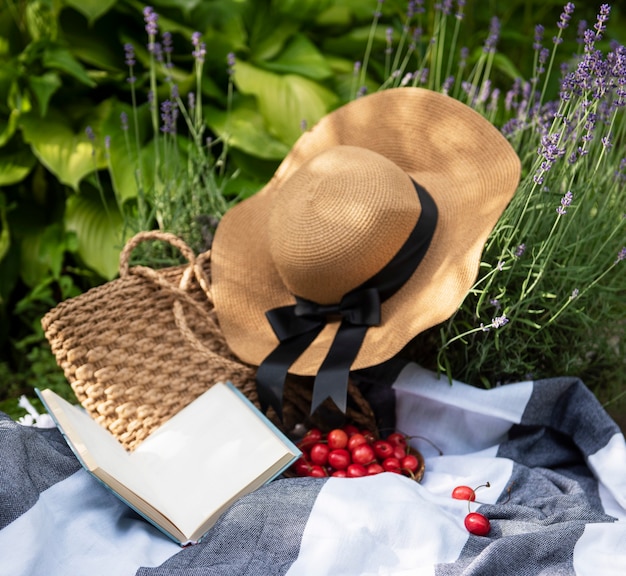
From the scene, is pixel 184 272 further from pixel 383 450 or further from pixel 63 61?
pixel 63 61

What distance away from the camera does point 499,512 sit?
4.56 ft

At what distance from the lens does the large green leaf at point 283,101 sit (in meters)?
2.72

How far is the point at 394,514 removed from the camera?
1.29 metres

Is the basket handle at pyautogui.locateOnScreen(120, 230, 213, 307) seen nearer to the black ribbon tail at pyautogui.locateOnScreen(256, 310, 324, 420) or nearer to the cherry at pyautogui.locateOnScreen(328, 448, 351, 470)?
the black ribbon tail at pyautogui.locateOnScreen(256, 310, 324, 420)

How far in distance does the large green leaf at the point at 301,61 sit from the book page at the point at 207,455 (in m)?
1.54

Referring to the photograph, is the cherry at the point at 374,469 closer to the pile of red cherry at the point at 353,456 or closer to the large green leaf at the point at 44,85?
the pile of red cherry at the point at 353,456

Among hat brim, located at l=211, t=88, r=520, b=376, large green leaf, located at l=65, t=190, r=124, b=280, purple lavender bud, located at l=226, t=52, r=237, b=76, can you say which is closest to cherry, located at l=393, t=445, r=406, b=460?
hat brim, located at l=211, t=88, r=520, b=376

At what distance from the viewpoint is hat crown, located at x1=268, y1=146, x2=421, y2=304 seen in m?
1.60

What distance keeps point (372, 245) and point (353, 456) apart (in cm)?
44

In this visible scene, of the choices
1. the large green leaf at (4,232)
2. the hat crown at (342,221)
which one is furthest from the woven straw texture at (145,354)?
the large green leaf at (4,232)

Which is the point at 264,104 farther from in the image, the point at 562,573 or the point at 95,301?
the point at 562,573

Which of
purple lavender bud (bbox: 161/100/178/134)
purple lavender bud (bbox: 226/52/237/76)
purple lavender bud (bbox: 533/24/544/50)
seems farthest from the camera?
purple lavender bud (bbox: 226/52/237/76)

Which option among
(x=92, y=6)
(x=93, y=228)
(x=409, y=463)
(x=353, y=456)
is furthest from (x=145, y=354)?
(x=92, y=6)

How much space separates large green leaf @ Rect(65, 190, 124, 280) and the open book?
1183 mm
